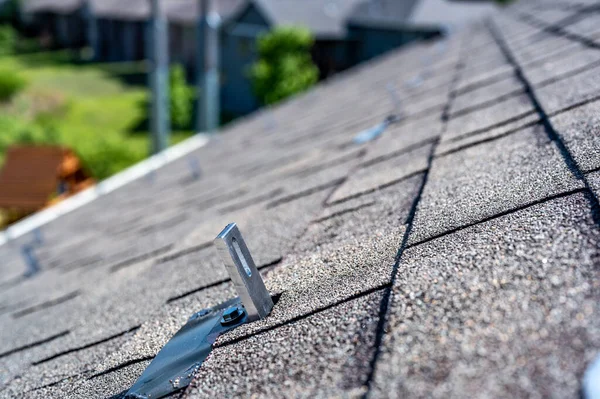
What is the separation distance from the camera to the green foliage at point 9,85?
32.7 meters

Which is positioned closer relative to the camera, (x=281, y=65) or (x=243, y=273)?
(x=243, y=273)

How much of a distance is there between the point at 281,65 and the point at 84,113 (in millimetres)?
11747

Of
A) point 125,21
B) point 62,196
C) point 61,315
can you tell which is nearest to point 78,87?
point 125,21

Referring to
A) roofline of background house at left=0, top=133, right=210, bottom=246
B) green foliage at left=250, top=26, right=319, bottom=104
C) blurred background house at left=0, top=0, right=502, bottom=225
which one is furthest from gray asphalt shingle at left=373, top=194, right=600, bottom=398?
green foliage at left=250, top=26, right=319, bottom=104

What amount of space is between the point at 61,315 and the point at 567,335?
2.68 meters

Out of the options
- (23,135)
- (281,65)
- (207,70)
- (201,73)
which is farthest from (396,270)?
(281,65)

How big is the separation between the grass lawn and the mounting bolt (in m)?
19.9

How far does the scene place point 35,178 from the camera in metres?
14.3

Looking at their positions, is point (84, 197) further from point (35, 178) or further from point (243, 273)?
point (243, 273)

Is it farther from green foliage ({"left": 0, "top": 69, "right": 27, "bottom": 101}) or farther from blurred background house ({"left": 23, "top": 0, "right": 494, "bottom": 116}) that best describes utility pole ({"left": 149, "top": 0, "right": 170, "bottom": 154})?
green foliage ({"left": 0, "top": 69, "right": 27, "bottom": 101})

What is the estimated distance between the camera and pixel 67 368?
2.06 meters

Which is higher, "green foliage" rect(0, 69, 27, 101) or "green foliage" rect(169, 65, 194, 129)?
"green foliage" rect(0, 69, 27, 101)

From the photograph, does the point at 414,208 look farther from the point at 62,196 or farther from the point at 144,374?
the point at 62,196

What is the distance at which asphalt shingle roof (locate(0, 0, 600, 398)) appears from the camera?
3.43ft
